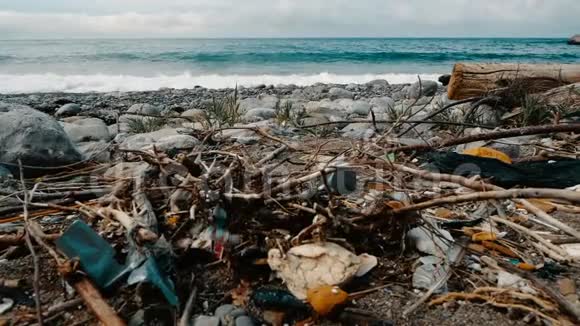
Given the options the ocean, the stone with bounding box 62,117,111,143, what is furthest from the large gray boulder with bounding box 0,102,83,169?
the ocean

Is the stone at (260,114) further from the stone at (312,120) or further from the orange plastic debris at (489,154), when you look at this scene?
the orange plastic debris at (489,154)

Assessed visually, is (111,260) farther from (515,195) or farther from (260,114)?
(260,114)

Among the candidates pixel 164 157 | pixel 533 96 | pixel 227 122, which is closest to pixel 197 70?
pixel 227 122

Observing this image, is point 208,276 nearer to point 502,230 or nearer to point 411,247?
point 411,247

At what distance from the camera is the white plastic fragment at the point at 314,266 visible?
4.33 feet

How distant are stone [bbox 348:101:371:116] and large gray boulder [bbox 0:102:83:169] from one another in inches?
179

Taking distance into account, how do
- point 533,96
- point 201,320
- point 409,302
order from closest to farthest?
point 201,320, point 409,302, point 533,96

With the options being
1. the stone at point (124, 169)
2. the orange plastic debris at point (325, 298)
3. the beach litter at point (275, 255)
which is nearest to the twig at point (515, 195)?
the beach litter at point (275, 255)

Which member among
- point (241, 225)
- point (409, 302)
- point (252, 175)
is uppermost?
point (252, 175)

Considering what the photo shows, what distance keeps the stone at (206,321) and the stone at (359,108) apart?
18.6 ft

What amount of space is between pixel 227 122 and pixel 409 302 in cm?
335

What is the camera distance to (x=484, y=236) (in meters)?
1.68

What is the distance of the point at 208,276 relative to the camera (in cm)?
145

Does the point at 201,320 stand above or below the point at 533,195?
below
